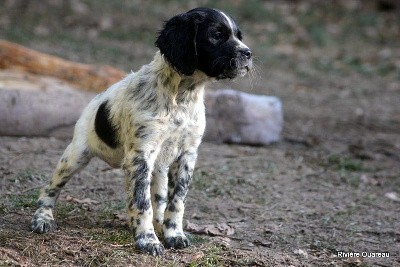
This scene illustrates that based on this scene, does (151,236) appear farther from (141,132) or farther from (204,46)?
(204,46)

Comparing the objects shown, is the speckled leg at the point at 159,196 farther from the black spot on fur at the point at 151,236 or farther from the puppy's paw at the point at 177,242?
the black spot on fur at the point at 151,236

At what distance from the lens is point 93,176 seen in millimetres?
7266

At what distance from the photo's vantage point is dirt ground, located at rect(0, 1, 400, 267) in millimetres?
5402

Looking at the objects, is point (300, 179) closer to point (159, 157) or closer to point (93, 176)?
point (93, 176)

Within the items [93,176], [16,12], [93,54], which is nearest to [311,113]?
[93,54]

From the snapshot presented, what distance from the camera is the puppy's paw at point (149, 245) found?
5.21 meters

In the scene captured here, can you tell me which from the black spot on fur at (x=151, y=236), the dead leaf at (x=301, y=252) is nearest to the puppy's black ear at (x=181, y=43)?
the black spot on fur at (x=151, y=236)

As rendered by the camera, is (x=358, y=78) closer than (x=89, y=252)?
No

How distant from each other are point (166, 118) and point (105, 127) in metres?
0.58

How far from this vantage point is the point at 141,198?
527 cm

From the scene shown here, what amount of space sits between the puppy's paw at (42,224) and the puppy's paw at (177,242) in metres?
0.81

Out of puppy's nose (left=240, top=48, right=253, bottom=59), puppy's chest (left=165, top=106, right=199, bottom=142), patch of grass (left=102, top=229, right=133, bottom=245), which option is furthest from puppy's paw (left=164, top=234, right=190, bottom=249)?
puppy's nose (left=240, top=48, right=253, bottom=59)

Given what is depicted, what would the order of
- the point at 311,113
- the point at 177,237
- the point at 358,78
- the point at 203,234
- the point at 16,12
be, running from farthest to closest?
the point at 16,12 → the point at 358,78 → the point at 311,113 → the point at 203,234 → the point at 177,237

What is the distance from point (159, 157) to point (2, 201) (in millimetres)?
1532
